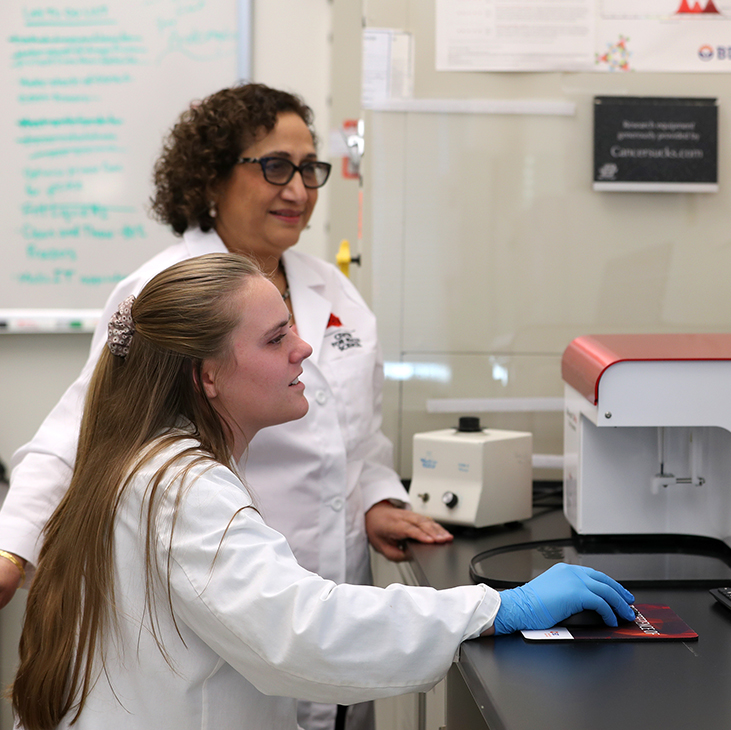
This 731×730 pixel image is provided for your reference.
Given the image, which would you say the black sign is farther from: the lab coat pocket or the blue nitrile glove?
the blue nitrile glove

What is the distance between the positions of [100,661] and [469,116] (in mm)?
1310

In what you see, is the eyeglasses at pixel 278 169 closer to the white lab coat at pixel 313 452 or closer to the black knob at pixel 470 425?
the white lab coat at pixel 313 452

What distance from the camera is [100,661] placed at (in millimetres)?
909

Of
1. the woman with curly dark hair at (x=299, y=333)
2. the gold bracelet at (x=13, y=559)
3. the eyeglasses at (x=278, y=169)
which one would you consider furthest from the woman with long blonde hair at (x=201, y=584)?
the eyeglasses at (x=278, y=169)

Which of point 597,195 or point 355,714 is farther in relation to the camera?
point 597,195

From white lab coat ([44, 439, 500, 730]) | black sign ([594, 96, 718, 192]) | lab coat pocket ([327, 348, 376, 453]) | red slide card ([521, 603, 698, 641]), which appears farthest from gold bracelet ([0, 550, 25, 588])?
black sign ([594, 96, 718, 192])

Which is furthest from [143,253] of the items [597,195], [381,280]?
[597,195]

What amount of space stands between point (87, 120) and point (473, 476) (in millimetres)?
1375

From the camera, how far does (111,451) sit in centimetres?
96

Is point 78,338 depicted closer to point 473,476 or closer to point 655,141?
point 473,476

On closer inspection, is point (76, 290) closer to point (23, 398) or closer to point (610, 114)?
point (23, 398)

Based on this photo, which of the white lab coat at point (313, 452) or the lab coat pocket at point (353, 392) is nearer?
the white lab coat at point (313, 452)

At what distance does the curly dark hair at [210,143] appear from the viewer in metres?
1.43

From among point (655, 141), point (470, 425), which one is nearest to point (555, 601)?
point (470, 425)
